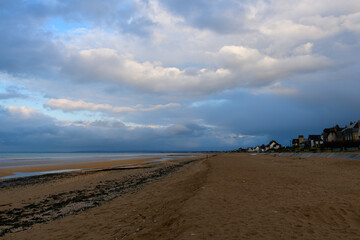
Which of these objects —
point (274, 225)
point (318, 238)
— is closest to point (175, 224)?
point (274, 225)

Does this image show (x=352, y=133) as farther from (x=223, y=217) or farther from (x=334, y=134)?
(x=223, y=217)

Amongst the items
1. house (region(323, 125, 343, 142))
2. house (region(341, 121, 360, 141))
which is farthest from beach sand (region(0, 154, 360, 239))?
house (region(323, 125, 343, 142))

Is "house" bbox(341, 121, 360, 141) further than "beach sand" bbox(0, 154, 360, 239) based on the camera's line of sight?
Yes

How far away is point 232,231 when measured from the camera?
711 cm

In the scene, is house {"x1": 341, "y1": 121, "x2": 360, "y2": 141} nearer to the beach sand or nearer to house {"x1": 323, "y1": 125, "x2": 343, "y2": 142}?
house {"x1": 323, "y1": 125, "x2": 343, "y2": 142}

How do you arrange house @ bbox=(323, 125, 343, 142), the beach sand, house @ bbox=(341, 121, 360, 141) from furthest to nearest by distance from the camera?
house @ bbox=(323, 125, 343, 142) < house @ bbox=(341, 121, 360, 141) < the beach sand

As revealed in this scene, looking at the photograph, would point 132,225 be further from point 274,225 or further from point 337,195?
point 337,195

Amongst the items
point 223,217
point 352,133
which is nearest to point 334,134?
point 352,133

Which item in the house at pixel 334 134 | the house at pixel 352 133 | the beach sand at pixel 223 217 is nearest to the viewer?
the beach sand at pixel 223 217

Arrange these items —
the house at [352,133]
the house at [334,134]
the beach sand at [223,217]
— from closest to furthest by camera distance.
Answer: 1. the beach sand at [223,217]
2. the house at [352,133]
3. the house at [334,134]

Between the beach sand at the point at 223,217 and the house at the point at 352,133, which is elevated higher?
the house at the point at 352,133

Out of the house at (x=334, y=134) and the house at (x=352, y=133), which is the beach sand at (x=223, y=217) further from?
the house at (x=334, y=134)

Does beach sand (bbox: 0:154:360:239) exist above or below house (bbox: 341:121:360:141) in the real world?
below

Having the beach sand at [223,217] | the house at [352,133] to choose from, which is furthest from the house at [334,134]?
the beach sand at [223,217]
